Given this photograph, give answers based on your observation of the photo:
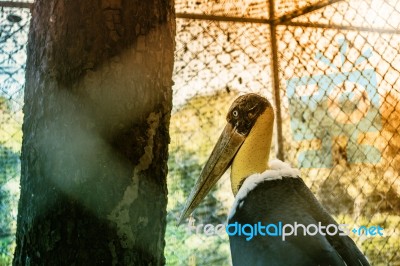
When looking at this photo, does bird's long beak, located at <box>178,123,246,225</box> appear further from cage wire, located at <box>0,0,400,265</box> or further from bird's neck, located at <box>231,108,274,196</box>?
cage wire, located at <box>0,0,400,265</box>

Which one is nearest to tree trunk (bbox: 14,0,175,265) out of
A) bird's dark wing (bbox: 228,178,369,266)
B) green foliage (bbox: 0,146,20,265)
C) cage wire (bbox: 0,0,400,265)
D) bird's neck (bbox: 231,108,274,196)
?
bird's dark wing (bbox: 228,178,369,266)

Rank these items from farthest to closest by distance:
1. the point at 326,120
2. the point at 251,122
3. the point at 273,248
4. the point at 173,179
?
the point at 326,120 → the point at 173,179 → the point at 251,122 → the point at 273,248

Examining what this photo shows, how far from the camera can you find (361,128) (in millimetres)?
2678

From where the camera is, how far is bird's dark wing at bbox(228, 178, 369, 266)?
1.35 m

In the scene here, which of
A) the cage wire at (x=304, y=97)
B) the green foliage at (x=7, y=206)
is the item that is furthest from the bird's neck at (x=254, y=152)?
the green foliage at (x=7, y=206)

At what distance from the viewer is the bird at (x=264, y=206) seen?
1.38 meters

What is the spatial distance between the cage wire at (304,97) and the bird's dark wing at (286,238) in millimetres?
780

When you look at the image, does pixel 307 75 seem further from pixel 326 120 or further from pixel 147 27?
pixel 147 27

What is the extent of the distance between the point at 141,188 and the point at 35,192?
0.80ft

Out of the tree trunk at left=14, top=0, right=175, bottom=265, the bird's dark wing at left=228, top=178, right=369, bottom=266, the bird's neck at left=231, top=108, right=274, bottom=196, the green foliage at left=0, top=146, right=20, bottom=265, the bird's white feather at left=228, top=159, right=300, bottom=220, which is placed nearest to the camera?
the tree trunk at left=14, top=0, right=175, bottom=265

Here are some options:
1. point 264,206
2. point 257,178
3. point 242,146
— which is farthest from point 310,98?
point 264,206

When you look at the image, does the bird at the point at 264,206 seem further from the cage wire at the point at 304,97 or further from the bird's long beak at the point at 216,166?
the cage wire at the point at 304,97

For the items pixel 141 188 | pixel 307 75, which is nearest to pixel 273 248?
pixel 141 188

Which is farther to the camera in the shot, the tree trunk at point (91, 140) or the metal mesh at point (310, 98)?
the metal mesh at point (310, 98)
